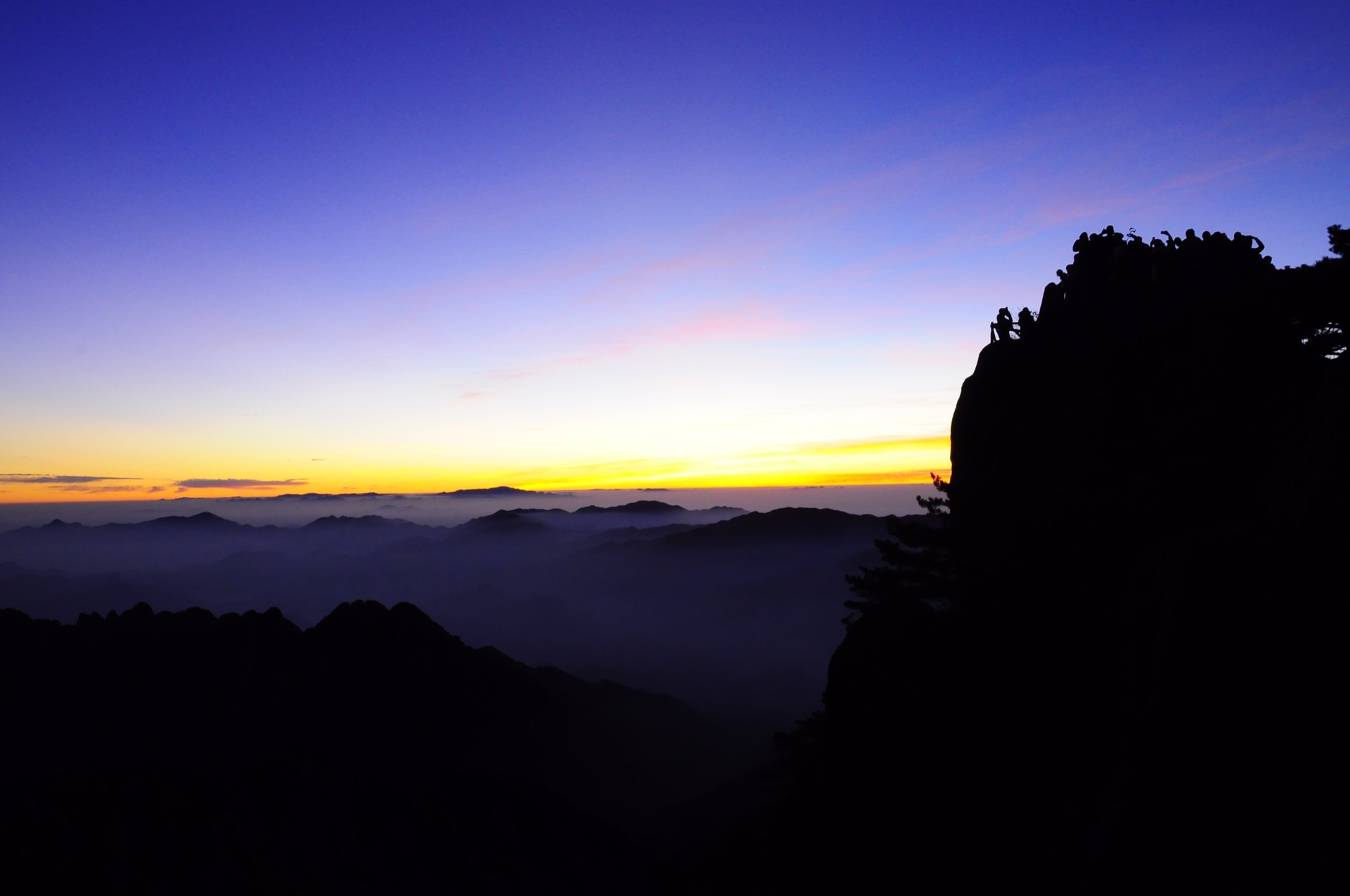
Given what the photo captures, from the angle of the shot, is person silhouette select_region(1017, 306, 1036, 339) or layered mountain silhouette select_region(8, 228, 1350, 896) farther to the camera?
person silhouette select_region(1017, 306, 1036, 339)

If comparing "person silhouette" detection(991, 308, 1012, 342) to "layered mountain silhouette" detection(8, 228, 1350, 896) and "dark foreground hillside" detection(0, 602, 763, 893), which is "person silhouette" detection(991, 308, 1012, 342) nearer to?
"layered mountain silhouette" detection(8, 228, 1350, 896)

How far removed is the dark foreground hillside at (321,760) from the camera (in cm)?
4653

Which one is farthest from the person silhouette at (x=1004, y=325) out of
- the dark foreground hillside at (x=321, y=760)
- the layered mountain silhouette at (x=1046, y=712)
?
the dark foreground hillside at (x=321, y=760)

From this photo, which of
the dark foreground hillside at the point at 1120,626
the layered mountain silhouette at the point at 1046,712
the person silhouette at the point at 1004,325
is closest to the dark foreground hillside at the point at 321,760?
the layered mountain silhouette at the point at 1046,712

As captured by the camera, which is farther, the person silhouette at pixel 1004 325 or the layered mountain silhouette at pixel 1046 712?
the person silhouette at pixel 1004 325

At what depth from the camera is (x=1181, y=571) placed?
18.1m

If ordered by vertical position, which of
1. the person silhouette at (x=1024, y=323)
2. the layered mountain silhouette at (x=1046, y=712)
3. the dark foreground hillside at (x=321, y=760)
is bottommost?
the dark foreground hillside at (x=321, y=760)

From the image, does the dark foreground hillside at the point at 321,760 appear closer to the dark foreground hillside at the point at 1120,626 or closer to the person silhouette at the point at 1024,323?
the dark foreground hillside at the point at 1120,626

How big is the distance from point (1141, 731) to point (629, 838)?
59.2 metres

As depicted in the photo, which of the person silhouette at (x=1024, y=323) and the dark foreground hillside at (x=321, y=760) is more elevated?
the person silhouette at (x=1024, y=323)

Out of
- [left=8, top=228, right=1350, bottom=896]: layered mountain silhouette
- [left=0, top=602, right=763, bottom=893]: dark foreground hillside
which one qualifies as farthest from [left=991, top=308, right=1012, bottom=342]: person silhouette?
[left=0, top=602, right=763, bottom=893]: dark foreground hillside

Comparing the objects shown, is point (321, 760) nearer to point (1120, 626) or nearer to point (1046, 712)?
point (1046, 712)

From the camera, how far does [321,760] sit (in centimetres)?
5675

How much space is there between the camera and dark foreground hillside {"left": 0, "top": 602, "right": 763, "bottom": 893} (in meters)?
46.5
